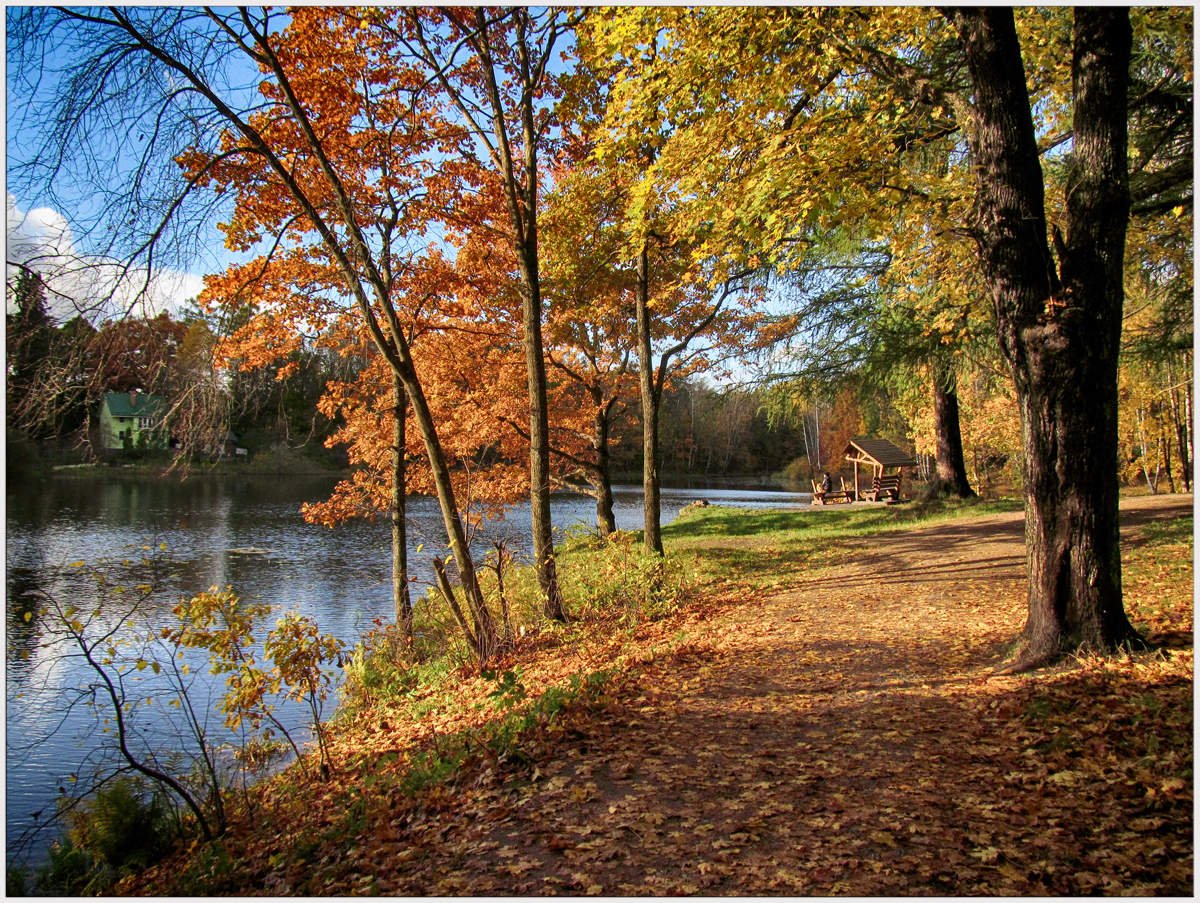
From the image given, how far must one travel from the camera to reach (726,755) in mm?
4121

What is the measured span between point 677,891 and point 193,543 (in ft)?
69.6

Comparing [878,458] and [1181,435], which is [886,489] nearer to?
[878,458]

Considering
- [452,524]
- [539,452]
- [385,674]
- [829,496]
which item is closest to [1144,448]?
[829,496]

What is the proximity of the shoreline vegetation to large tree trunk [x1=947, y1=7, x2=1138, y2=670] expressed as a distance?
1.98 ft

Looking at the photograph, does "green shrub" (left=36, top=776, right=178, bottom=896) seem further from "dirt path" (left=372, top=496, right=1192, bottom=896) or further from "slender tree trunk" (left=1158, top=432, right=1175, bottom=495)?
"slender tree trunk" (left=1158, top=432, right=1175, bottom=495)

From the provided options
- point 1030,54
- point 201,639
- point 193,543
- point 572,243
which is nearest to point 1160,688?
point 1030,54

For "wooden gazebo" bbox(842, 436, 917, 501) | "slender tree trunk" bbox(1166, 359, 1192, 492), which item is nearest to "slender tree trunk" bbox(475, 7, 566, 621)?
"wooden gazebo" bbox(842, 436, 917, 501)

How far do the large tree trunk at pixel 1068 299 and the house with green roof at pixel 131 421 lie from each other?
6771 mm

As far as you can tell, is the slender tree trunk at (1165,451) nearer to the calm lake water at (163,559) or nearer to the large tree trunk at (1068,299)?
the calm lake water at (163,559)

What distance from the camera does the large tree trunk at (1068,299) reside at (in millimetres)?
4699

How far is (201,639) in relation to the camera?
16.3ft

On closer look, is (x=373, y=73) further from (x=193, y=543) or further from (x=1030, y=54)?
(x=193, y=543)

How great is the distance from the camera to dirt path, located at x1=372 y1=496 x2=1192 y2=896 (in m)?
2.86

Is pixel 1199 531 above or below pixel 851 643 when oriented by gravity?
above
